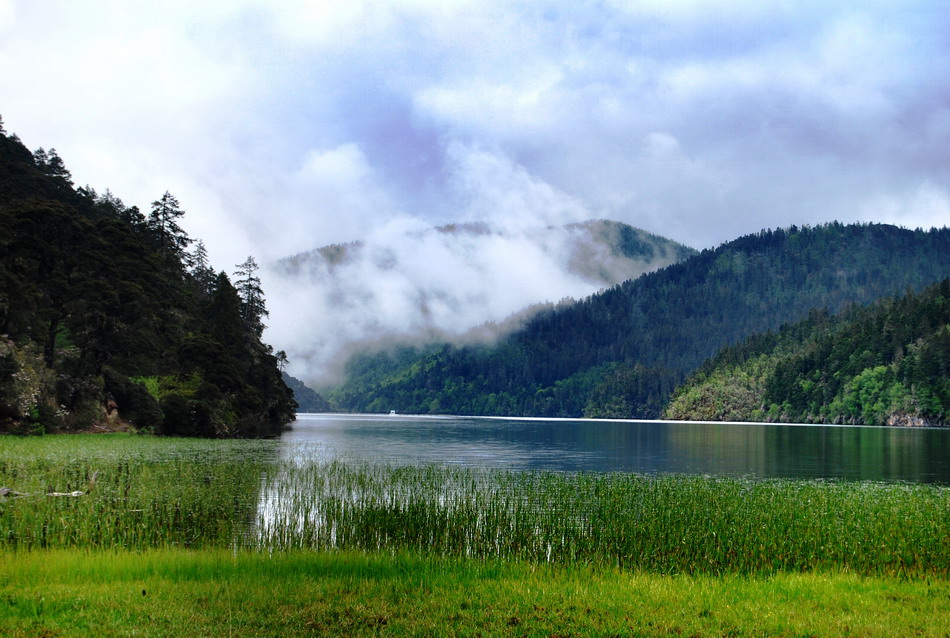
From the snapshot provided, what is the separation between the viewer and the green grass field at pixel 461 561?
1453 cm

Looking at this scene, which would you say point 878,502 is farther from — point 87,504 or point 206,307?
point 206,307

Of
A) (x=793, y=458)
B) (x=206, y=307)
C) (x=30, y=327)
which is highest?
(x=206, y=307)

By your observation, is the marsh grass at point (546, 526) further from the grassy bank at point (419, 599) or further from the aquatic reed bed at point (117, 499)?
the grassy bank at point (419, 599)

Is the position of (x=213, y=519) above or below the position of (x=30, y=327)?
below

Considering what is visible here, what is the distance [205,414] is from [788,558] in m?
73.4

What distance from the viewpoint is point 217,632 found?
44.0ft

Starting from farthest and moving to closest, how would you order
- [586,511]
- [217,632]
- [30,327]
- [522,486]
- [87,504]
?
[30,327] < [522,486] < [586,511] < [87,504] < [217,632]

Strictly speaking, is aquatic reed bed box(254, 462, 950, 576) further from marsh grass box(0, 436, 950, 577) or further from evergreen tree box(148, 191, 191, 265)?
evergreen tree box(148, 191, 191, 265)

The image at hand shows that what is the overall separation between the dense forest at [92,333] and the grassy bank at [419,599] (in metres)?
48.4

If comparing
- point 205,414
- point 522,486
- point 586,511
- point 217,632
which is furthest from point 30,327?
point 217,632

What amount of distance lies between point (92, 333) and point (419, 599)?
7404 centimetres

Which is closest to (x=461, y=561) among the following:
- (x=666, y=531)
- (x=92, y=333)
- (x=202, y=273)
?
(x=666, y=531)

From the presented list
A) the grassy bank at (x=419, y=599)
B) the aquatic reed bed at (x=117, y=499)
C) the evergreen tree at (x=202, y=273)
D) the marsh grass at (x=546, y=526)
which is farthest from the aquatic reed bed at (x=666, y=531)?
the evergreen tree at (x=202, y=273)

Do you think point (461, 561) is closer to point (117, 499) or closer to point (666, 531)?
point (666, 531)
